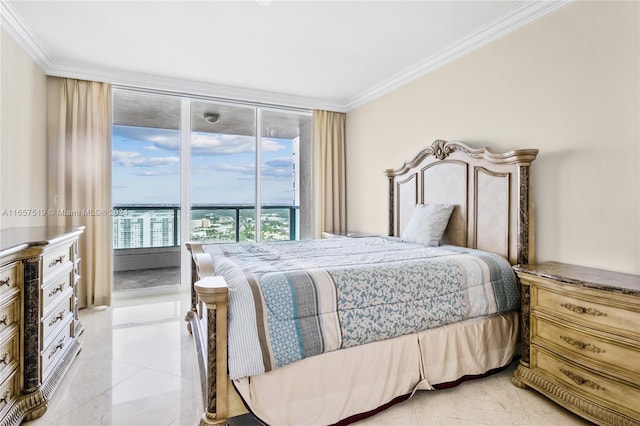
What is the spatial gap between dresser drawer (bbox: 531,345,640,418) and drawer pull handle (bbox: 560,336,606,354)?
0.36 ft

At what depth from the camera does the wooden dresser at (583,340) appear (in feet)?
5.18

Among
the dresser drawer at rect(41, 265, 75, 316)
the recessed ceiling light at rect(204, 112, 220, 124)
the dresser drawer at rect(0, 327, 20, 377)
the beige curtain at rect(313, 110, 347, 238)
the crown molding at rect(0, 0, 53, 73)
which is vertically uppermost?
the crown molding at rect(0, 0, 53, 73)

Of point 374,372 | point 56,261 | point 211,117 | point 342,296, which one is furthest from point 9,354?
point 211,117

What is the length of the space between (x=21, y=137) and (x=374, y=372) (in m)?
3.50

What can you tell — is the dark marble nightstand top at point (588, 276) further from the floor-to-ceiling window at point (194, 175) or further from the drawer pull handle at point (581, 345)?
the floor-to-ceiling window at point (194, 175)

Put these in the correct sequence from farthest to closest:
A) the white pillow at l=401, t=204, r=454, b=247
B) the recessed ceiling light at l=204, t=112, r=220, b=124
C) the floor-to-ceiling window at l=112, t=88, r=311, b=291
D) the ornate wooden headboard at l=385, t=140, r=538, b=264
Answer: the recessed ceiling light at l=204, t=112, r=220, b=124
the floor-to-ceiling window at l=112, t=88, r=311, b=291
the white pillow at l=401, t=204, r=454, b=247
the ornate wooden headboard at l=385, t=140, r=538, b=264


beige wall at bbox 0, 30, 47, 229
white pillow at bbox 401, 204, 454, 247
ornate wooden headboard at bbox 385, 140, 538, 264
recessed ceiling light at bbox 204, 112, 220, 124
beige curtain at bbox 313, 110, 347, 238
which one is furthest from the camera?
beige curtain at bbox 313, 110, 347, 238

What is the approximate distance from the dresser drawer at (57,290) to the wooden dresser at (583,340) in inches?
111

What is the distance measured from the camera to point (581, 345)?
1.76 meters

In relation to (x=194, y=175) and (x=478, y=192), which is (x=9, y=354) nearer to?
(x=194, y=175)

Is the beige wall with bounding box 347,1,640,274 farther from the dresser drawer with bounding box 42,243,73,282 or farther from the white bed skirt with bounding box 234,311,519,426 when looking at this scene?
the dresser drawer with bounding box 42,243,73,282

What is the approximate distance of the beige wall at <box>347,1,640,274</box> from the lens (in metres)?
2.01

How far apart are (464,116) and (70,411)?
3.57 meters

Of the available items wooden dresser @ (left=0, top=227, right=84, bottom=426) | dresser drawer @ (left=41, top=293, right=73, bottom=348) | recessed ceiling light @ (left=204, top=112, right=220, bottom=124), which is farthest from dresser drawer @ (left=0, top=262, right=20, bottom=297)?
recessed ceiling light @ (left=204, top=112, right=220, bottom=124)
